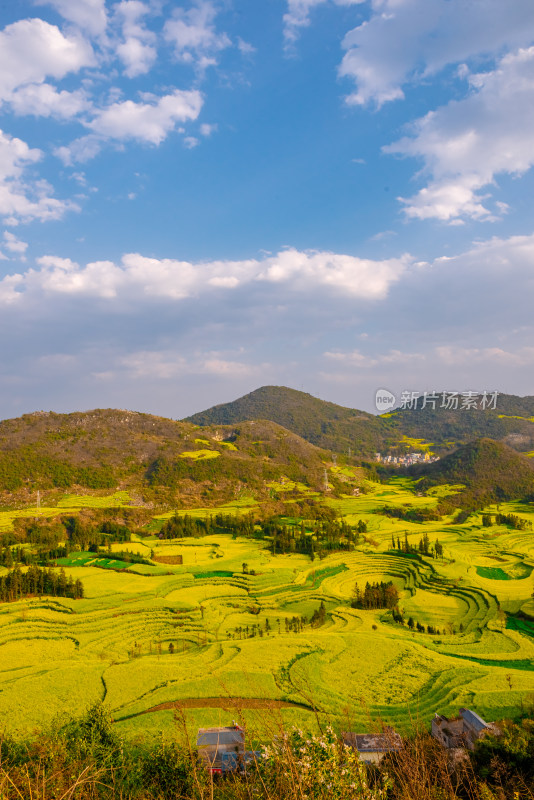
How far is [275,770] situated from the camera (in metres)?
9.02

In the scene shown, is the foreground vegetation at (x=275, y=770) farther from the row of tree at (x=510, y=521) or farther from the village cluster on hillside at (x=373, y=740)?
the row of tree at (x=510, y=521)

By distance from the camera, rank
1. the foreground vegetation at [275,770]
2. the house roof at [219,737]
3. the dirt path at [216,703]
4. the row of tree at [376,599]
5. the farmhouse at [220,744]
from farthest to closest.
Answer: the row of tree at [376,599], the dirt path at [216,703], the house roof at [219,737], the farmhouse at [220,744], the foreground vegetation at [275,770]

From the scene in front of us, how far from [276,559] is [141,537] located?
78.0 ft

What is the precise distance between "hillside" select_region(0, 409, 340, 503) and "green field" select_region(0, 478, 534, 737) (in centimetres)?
2958

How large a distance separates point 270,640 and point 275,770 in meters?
22.4

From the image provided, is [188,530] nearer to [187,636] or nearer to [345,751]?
[187,636]

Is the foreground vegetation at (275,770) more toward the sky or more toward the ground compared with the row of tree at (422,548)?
more toward the sky

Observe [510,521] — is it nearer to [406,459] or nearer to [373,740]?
[373,740]

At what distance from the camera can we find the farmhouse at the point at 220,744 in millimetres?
14922

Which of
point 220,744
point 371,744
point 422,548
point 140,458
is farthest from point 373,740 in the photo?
point 140,458

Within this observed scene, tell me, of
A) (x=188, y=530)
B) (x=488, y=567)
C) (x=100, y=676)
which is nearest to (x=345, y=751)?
(x=100, y=676)

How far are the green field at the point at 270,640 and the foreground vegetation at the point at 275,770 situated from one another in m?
1.29

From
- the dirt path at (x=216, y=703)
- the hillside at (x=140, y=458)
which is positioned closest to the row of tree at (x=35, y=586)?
the dirt path at (x=216, y=703)

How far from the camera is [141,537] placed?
6725cm
